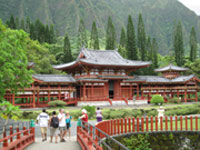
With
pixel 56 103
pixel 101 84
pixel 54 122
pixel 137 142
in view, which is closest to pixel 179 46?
pixel 101 84

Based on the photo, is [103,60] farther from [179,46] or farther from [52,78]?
[179,46]

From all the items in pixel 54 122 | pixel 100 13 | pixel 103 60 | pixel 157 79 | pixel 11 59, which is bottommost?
pixel 54 122

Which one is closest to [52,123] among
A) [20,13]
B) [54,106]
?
[54,106]

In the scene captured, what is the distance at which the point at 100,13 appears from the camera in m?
139

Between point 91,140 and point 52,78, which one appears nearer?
point 91,140

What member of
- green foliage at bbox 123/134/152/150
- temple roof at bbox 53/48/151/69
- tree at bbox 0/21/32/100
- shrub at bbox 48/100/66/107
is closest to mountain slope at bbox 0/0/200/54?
temple roof at bbox 53/48/151/69

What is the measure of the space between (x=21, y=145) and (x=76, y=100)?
27149mm

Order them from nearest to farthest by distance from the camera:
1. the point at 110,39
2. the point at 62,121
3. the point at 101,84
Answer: the point at 62,121
the point at 101,84
the point at 110,39

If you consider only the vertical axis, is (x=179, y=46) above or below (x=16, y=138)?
above

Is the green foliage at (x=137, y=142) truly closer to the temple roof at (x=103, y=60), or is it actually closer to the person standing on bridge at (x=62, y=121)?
the person standing on bridge at (x=62, y=121)

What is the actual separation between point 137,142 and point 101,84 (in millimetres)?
26030

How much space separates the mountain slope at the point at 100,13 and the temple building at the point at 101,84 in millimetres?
73064

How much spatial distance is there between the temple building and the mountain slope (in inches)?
2877

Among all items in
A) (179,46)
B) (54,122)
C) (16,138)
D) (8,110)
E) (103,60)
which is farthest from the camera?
(179,46)
